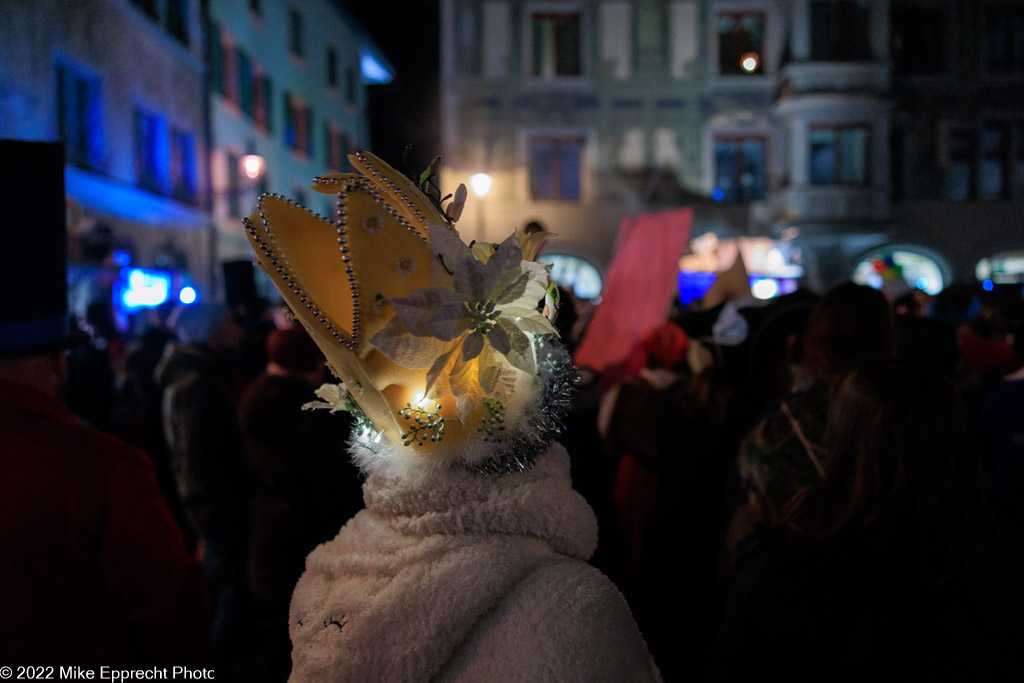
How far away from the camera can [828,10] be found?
1867 centimetres

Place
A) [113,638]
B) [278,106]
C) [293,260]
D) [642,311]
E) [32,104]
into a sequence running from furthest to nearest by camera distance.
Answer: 1. [278,106]
2. [32,104]
3. [642,311]
4. [113,638]
5. [293,260]

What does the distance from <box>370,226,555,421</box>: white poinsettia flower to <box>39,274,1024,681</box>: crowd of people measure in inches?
32.7

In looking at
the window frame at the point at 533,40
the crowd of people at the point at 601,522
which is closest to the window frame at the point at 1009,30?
the window frame at the point at 533,40

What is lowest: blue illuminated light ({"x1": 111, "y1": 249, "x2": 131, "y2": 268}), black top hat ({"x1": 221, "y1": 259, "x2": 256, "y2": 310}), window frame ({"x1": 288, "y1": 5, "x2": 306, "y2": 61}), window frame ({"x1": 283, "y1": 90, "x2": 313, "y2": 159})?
black top hat ({"x1": 221, "y1": 259, "x2": 256, "y2": 310})

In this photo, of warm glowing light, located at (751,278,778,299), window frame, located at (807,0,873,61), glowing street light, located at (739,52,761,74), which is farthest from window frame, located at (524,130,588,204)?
window frame, located at (807,0,873,61)

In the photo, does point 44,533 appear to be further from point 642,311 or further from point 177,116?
point 177,116

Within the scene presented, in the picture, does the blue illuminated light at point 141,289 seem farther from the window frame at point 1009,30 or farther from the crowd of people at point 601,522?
the window frame at point 1009,30

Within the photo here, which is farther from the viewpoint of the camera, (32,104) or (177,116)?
(177,116)

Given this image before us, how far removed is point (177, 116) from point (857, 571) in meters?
17.0

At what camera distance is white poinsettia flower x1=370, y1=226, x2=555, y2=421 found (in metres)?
1.27

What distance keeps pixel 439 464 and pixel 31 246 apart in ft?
4.88

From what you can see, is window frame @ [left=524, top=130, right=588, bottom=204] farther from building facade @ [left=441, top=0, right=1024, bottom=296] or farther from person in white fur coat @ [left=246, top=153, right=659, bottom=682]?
person in white fur coat @ [left=246, top=153, right=659, bottom=682]

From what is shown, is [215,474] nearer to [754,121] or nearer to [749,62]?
[754,121]

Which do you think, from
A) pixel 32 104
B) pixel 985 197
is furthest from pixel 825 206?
pixel 32 104
